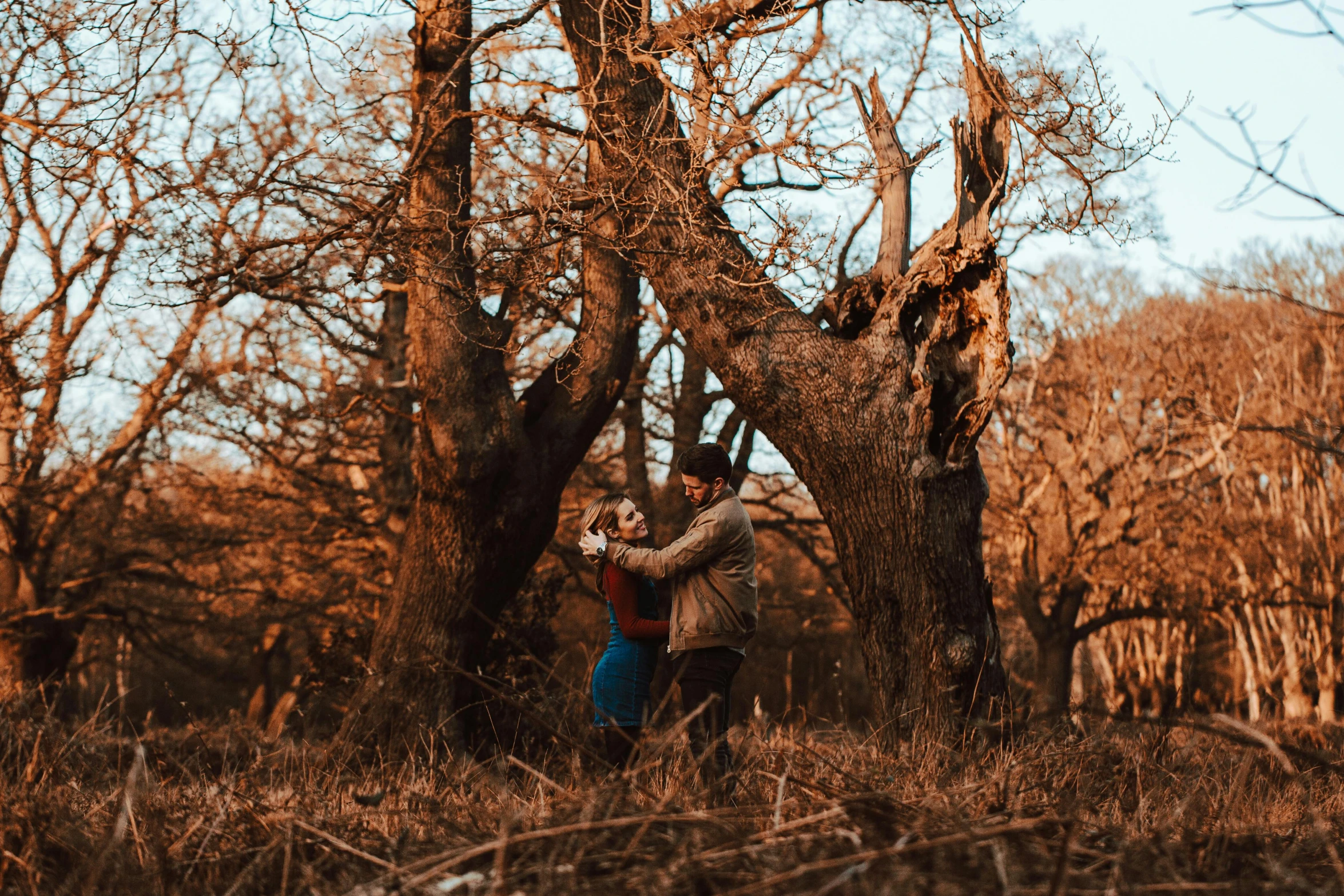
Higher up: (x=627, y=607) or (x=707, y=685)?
(x=627, y=607)

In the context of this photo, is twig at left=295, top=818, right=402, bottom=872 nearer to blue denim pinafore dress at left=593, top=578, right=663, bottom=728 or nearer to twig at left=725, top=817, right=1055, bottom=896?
twig at left=725, top=817, right=1055, bottom=896

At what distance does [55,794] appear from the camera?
3400 mm

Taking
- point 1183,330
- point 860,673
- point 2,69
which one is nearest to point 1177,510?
point 1183,330

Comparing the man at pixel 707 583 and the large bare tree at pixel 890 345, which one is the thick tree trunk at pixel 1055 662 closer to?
the large bare tree at pixel 890 345

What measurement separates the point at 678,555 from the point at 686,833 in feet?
8.06

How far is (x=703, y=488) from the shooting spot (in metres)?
5.12

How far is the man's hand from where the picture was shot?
5.00 metres

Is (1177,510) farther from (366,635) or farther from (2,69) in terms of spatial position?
(2,69)

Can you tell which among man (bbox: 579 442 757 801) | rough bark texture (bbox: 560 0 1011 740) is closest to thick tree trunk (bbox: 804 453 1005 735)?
rough bark texture (bbox: 560 0 1011 740)

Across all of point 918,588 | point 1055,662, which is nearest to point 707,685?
point 918,588

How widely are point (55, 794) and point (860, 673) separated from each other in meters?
24.1

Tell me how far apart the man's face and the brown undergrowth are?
4.48ft

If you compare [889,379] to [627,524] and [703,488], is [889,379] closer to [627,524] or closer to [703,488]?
[703,488]

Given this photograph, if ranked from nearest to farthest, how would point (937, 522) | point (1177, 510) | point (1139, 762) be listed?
point (1139, 762) < point (937, 522) < point (1177, 510)
